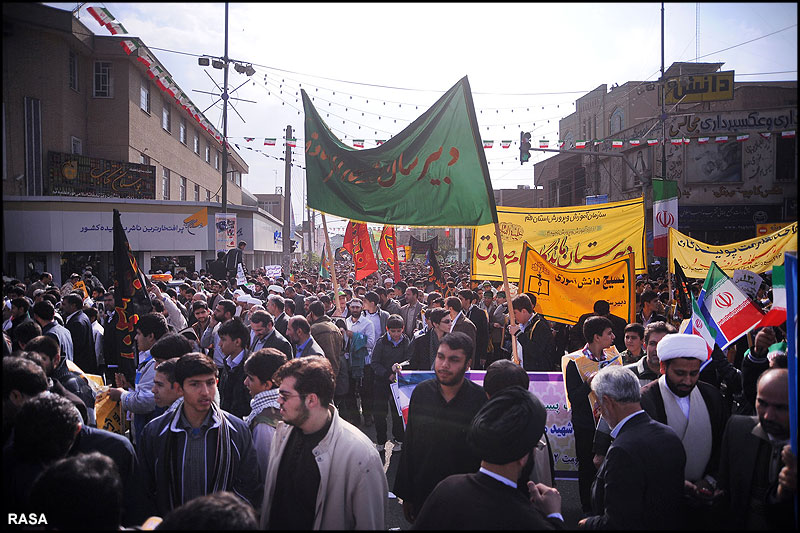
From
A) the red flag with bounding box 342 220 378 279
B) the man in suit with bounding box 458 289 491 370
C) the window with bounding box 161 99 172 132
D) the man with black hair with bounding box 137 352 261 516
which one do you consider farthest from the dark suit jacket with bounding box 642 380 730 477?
the window with bounding box 161 99 172 132

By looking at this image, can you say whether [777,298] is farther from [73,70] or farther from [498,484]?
[73,70]

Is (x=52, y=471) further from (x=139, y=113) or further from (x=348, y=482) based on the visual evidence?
(x=139, y=113)

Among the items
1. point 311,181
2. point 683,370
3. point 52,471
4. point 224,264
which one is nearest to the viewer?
point 52,471

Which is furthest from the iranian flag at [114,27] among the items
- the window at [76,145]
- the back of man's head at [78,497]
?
the window at [76,145]

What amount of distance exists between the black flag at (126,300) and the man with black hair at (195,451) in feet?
8.94

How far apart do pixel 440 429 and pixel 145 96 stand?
3392cm

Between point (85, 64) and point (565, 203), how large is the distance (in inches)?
1298

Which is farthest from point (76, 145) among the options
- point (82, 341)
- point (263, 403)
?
point (263, 403)

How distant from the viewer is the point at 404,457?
3842 millimetres

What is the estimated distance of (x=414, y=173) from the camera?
5.55 metres

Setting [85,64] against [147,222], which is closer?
[147,222]

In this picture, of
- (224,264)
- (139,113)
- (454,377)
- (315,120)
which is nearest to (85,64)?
(139,113)

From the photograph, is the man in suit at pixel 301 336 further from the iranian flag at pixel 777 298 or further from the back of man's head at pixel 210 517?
the iranian flag at pixel 777 298

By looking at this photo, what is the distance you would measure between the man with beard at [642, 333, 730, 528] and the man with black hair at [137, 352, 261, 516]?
104 inches
